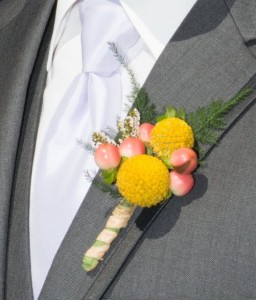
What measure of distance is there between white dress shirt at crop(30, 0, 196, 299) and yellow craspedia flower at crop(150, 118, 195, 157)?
0.19m

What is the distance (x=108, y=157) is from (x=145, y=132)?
77 millimetres

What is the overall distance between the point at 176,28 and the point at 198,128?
230 mm

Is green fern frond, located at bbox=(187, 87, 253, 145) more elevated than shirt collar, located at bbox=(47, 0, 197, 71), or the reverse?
shirt collar, located at bbox=(47, 0, 197, 71)

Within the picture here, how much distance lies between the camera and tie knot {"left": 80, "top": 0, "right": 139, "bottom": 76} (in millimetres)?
1195

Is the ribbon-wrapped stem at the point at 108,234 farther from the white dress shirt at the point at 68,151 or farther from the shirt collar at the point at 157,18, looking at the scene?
the shirt collar at the point at 157,18

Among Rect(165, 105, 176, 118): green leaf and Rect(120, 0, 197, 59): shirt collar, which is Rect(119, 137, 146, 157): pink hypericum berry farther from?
Rect(120, 0, 197, 59): shirt collar

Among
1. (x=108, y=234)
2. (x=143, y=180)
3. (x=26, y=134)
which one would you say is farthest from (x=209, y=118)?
(x=26, y=134)

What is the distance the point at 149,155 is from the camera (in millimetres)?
999

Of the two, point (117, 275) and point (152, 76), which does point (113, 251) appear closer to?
point (117, 275)

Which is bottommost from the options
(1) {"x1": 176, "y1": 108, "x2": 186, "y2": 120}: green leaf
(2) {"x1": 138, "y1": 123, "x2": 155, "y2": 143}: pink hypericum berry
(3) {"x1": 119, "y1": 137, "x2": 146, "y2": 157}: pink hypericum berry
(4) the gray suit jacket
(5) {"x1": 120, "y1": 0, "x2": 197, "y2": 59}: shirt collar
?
(4) the gray suit jacket

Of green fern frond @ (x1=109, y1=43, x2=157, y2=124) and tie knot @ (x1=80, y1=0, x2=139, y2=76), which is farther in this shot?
tie knot @ (x1=80, y1=0, x2=139, y2=76)

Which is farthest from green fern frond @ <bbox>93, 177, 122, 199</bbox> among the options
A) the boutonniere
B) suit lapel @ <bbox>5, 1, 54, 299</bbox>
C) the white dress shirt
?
suit lapel @ <bbox>5, 1, 54, 299</bbox>

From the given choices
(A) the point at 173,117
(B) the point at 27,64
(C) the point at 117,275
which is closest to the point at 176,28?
(A) the point at 173,117

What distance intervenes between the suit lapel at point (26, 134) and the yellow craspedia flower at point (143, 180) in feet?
1.04
